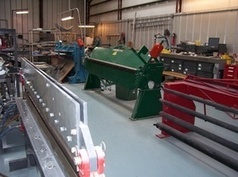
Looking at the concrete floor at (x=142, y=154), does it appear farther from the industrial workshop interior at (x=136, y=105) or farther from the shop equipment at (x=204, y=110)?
the shop equipment at (x=204, y=110)

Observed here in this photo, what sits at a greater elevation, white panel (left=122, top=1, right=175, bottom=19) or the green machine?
white panel (left=122, top=1, right=175, bottom=19)

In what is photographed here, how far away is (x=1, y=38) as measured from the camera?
3.73 meters

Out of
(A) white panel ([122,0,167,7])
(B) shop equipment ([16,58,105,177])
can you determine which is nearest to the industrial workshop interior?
→ (B) shop equipment ([16,58,105,177])

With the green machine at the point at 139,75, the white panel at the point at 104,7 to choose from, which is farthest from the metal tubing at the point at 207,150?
the white panel at the point at 104,7

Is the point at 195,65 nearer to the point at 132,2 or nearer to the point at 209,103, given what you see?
the point at 209,103

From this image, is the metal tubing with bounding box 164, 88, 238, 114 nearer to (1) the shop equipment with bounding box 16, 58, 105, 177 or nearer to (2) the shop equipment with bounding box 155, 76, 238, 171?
(2) the shop equipment with bounding box 155, 76, 238, 171

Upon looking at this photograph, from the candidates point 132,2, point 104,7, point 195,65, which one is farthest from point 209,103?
point 104,7

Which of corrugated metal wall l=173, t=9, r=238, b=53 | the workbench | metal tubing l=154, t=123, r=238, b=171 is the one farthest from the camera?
corrugated metal wall l=173, t=9, r=238, b=53

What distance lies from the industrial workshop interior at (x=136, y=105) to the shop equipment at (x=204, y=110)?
0.04ft

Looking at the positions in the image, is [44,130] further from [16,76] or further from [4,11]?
[4,11]

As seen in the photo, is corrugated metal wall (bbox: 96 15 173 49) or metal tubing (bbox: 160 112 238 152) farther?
corrugated metal wall (bbox: 96 15 173 49)

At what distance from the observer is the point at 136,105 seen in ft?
12.4

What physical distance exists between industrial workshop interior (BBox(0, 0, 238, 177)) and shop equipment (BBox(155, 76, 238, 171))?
11 mm

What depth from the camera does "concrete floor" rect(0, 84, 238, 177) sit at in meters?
2.37
